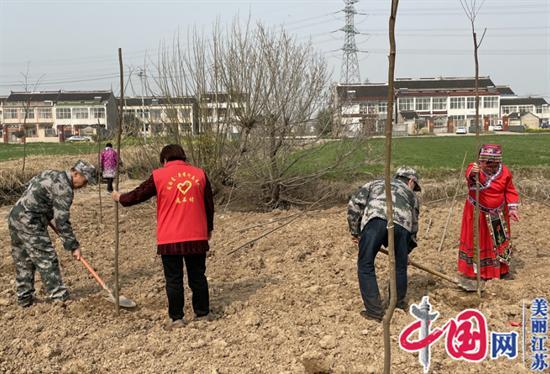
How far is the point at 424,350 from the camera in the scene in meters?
2.67

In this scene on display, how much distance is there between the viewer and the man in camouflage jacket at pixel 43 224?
4.80 meters

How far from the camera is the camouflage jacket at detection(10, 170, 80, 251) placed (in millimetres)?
4781

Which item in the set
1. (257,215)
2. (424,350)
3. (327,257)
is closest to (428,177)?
(257,215)

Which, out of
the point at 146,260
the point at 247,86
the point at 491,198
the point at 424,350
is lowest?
the point at 146,260

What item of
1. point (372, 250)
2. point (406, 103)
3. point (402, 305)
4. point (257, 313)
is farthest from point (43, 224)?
point (406, 103)

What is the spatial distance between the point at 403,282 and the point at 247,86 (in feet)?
19.9

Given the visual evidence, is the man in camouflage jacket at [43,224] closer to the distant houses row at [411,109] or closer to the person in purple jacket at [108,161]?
the person in purple jacket at [108,161]

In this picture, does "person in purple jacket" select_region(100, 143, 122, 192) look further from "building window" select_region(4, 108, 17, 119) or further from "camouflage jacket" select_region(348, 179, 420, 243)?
"building window" select_region(4, 108, 17, 119)

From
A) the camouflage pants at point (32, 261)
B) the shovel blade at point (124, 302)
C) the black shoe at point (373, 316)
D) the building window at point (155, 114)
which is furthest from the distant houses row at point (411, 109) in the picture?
the black shoe at point (373, 316)

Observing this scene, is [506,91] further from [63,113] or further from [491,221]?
[491,221]

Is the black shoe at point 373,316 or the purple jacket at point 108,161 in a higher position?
the purple jacket at point 108,161

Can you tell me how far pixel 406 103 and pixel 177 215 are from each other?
7457cm

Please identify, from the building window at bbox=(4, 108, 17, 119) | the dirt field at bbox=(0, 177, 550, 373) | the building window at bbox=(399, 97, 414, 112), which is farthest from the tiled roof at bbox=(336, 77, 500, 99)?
the dirt field at bbox=(0, 177, 550, 373)

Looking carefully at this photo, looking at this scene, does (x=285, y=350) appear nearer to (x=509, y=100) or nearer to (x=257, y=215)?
(x=257, y=215)
